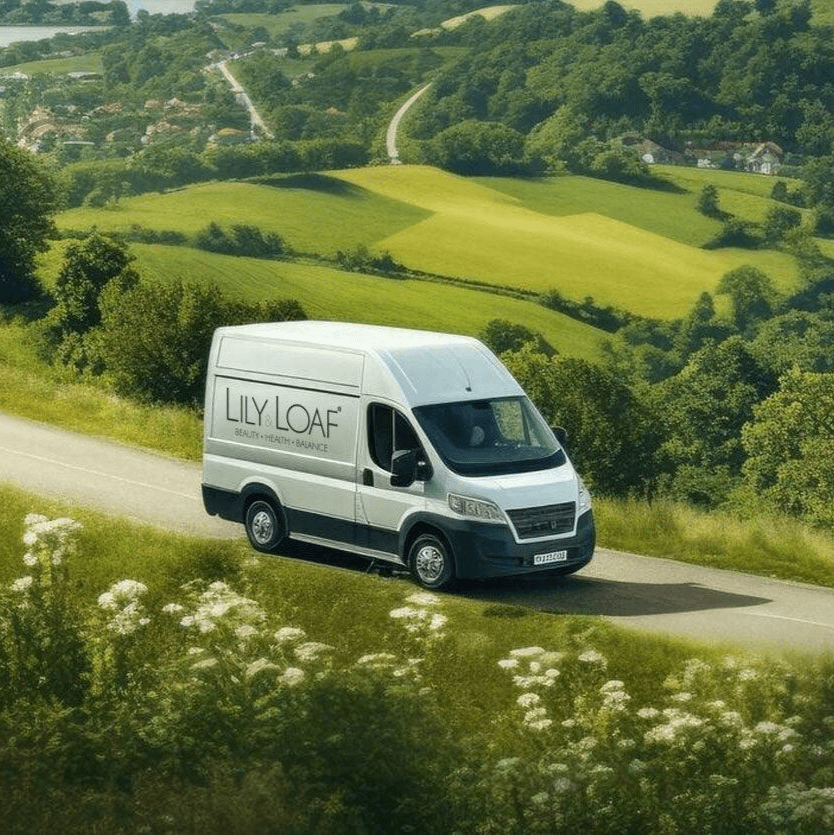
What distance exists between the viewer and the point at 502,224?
491ft

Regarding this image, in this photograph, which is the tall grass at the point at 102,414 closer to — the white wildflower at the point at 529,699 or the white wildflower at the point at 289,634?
the white wildflower at the point at 289,634

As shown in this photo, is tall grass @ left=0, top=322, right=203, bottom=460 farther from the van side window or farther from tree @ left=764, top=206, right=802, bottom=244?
tree @ left=764, top=206, right=802, bottom=244

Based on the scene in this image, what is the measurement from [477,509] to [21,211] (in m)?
57.6

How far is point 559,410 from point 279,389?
57434mm

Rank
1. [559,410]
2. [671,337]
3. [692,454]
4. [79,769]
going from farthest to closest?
1. [671,337]
2. [692,454]
3. [559,410]
4. [79,769]

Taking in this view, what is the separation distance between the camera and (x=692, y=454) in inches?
3728

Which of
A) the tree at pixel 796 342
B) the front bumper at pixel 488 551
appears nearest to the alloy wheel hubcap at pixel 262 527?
the front bumper at pixel 488 551

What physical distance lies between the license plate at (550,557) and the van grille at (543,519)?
0.73 ft

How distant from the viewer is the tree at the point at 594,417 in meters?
76.5

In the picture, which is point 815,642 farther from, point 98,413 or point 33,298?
point 33,298

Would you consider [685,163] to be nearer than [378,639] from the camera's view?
No

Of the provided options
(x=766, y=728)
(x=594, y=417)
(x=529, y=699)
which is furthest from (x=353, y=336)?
(x=594, y=417)

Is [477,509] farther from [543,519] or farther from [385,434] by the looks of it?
[385,434]

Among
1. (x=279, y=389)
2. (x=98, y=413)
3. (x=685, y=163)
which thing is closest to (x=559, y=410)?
(x=98, y=413)
